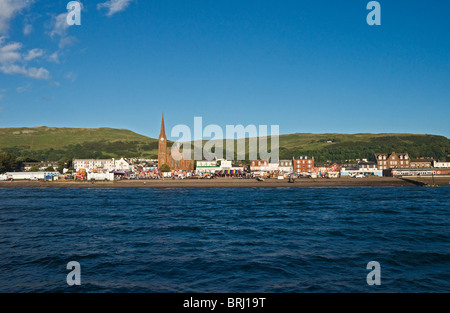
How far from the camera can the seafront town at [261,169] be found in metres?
119

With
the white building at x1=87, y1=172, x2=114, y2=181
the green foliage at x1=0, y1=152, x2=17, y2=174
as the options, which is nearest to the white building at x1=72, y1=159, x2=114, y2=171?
the green foliage at x1=0, y1=152, x2=17, y2=174

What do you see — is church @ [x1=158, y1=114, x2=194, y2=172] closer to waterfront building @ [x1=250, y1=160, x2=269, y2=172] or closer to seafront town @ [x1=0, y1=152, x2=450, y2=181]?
seafront town @ [x1=0, y1=152, x2=450, y2=181]

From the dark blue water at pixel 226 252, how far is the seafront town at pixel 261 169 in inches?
2826

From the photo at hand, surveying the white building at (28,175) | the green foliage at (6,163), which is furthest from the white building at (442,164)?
the green foliage at (6,163)

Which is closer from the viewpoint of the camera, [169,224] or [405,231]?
[405,231]

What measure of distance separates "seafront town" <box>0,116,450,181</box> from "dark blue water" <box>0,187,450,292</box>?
7178 centimetres

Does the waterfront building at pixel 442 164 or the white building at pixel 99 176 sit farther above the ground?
the waterfront building at pixel 442 164

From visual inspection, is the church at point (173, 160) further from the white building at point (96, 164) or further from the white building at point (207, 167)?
the white building at point (96, 164)

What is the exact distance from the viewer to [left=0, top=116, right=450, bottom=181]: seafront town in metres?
119

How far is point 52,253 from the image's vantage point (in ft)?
63.9

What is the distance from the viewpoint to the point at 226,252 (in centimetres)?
1938
